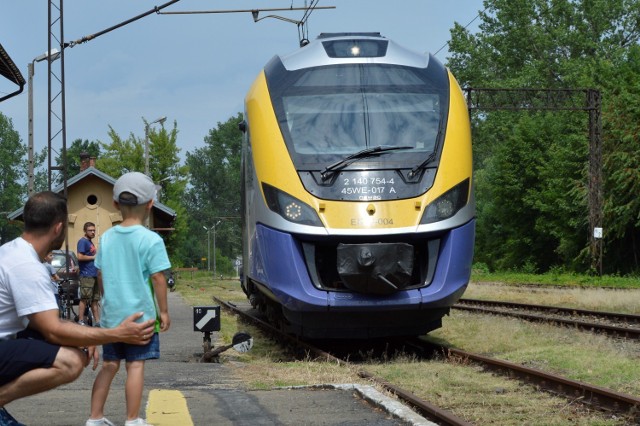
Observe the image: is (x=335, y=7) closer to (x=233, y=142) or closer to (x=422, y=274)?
(x=422, y=274)

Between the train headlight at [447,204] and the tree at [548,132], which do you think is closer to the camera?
the train headlight at [447,204]

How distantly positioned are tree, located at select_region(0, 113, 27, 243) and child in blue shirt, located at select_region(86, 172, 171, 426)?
4604 inches

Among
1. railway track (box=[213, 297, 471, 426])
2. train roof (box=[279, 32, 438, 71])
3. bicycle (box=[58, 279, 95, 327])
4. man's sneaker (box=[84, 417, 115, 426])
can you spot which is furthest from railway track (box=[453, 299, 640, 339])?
man's sneaker (box=[84, 417, 115, 426])

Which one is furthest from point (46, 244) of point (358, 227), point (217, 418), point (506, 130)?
point (506, 130)

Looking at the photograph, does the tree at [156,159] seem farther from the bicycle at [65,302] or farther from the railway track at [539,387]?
the railway track at [539,387]

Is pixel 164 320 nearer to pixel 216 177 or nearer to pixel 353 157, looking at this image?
pixel 353 157

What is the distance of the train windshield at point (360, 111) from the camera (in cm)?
1150

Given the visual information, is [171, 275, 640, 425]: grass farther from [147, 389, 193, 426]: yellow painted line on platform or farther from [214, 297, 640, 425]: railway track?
[147, 389, 193, 426]: yellow painted line on platform

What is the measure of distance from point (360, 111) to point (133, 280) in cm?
585

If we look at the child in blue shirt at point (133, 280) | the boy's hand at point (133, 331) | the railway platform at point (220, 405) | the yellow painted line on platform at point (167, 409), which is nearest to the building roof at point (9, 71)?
the railway platform at point (220, 405)

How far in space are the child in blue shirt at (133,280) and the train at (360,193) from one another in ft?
14.5

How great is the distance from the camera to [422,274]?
1116cm

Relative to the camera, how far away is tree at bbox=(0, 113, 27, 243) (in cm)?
11969

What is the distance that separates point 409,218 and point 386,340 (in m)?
3.45
